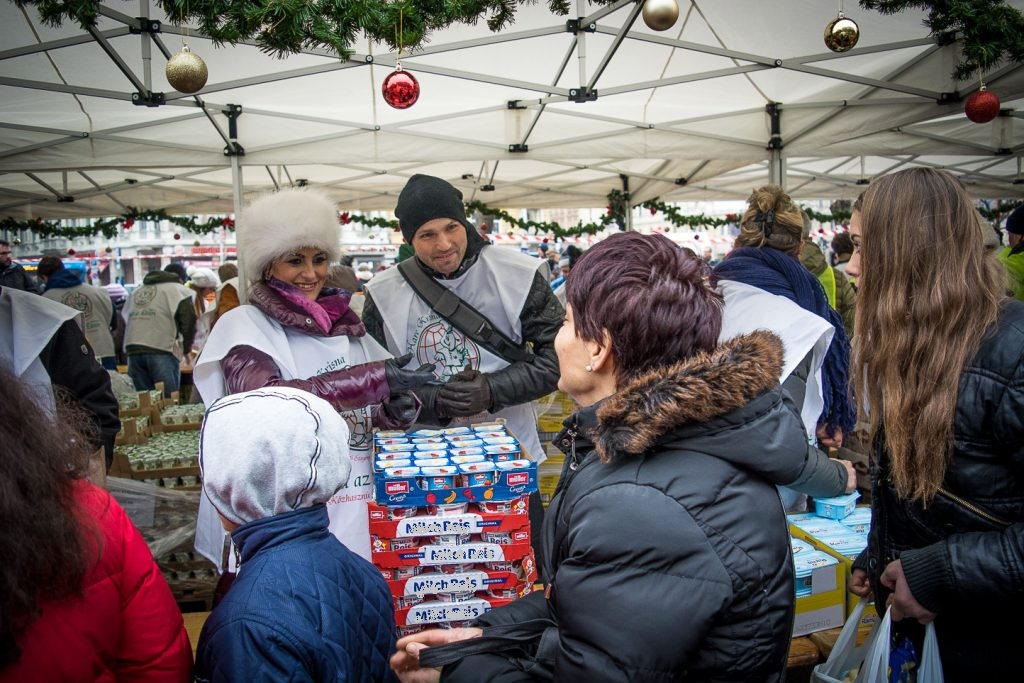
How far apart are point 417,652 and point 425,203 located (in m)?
1.62

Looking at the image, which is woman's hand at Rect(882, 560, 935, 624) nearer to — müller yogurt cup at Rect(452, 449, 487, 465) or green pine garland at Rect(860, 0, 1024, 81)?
müller yogurt cup at Rect(452, 449, 487, 465)

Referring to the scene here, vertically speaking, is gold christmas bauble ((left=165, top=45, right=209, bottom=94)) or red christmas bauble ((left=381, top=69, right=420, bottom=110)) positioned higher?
gold christmas bauble ((left=165, top=45, right=209, bottom=94))

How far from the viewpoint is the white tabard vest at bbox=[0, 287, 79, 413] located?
222 cm

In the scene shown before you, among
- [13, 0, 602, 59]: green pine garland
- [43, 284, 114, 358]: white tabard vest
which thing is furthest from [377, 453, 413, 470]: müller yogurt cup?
[43, 284, 114, 358]: white tabard vest

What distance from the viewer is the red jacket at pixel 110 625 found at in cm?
107

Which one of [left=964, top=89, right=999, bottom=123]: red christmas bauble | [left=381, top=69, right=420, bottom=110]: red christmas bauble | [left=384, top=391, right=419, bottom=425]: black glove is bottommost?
[left=384, top=391, right=419, bottom=425]: black glove

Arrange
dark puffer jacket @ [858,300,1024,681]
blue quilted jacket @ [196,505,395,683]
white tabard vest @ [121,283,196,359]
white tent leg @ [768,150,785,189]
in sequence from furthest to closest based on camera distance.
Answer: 1. white tabard vest @ [121,283,196,359]
2. white tent leg @ [768,150,785,189]
3. dark puffer jacket @ [858,300,1024,681]
4. blue quilted jacket @ [196,505,395,683]

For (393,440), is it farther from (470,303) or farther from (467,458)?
(470,303)

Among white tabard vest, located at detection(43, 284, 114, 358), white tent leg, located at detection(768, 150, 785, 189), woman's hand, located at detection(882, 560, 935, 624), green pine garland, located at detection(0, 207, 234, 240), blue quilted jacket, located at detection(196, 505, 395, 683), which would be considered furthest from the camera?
green pine garland, located at detection(0, 207, 234, 240)

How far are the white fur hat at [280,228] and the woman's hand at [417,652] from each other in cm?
140

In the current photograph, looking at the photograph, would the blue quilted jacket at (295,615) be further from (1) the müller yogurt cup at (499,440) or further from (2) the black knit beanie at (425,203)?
(2) the black knit beanie at (425,203)

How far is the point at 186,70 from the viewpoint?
11.6 ft

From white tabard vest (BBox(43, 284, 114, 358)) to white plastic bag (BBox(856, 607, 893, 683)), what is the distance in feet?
24.7

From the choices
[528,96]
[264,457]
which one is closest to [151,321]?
[528,96]
